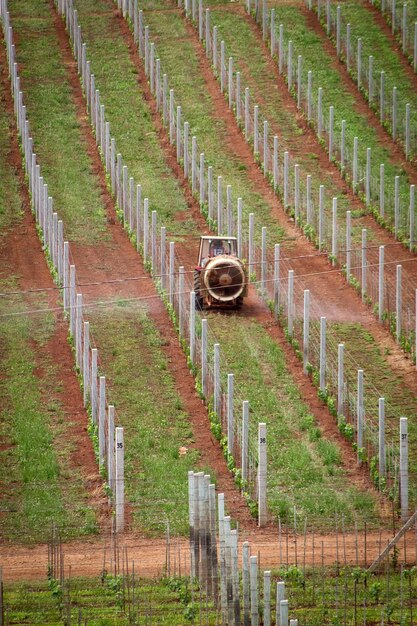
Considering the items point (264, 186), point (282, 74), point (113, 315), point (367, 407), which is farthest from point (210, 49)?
point (367, 407)

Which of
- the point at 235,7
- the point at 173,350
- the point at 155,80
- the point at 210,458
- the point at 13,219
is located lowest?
the point at 210,458

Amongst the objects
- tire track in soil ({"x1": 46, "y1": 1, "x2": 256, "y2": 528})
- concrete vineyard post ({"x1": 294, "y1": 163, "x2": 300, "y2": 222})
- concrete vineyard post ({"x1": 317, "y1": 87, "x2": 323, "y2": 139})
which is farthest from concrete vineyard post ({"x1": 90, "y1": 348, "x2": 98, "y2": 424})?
concrete vineyard post ({"x1": 317, "y1": 87, "x2": 323, "y2": 139})

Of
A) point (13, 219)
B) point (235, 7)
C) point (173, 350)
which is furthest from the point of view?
point (235, 7)

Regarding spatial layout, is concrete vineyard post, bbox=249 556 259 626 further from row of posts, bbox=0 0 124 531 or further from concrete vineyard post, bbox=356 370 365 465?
concrete vineyard post, bbox=356 370 365 465

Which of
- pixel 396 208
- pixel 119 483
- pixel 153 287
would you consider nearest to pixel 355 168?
pixel 396 208

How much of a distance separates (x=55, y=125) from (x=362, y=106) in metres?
10.6

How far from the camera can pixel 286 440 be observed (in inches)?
1538

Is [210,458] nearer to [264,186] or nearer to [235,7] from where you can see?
[264,186]

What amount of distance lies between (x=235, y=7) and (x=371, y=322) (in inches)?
1042

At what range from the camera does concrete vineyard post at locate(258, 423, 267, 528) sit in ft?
116

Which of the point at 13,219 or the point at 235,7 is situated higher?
the point at 235,7

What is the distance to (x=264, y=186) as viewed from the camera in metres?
55.6

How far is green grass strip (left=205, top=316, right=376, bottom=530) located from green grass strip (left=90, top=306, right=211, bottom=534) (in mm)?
1576

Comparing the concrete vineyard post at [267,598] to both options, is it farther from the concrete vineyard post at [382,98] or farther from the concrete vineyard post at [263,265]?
the concrete vineyard post at [382,98]
